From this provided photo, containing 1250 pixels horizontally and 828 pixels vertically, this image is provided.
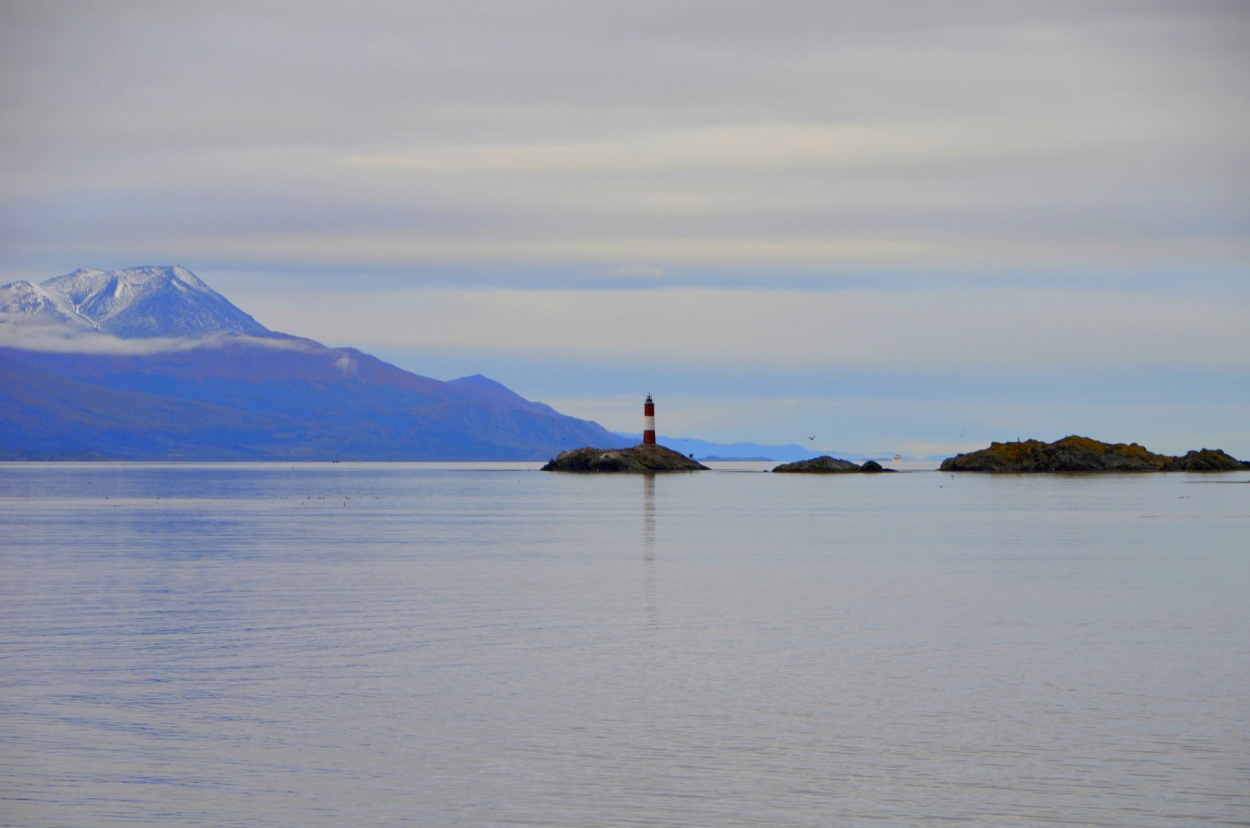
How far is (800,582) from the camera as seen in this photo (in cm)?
4409

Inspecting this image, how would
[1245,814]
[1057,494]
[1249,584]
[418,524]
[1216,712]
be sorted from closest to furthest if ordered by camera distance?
1. [1245,814]
2. [1216,712]
3. [1249,584]
4. [418,524]
5. [1057,494]

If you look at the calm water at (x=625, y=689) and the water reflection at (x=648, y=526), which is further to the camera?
the water reflection at (x=648, y=526)

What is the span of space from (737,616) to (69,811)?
792 inches

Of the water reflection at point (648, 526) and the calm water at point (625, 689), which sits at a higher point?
the water reflection at point (648, 526)

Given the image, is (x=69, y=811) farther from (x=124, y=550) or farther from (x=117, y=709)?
(x=124, y=550)

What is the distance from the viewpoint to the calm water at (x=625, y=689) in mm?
17703

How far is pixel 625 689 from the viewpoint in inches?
974

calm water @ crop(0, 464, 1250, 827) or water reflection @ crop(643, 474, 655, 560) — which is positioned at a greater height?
water reflection @ crop(643, 474, 655, 560)

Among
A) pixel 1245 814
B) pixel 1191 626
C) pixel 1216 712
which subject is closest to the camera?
pixel 1245 814

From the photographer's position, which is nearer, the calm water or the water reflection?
the calm water

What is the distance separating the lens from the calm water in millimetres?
17703

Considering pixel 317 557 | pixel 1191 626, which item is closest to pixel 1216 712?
pixel 1191 626

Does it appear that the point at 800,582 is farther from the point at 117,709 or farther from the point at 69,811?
the point at 69,811

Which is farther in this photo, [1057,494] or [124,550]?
[1057,494]
